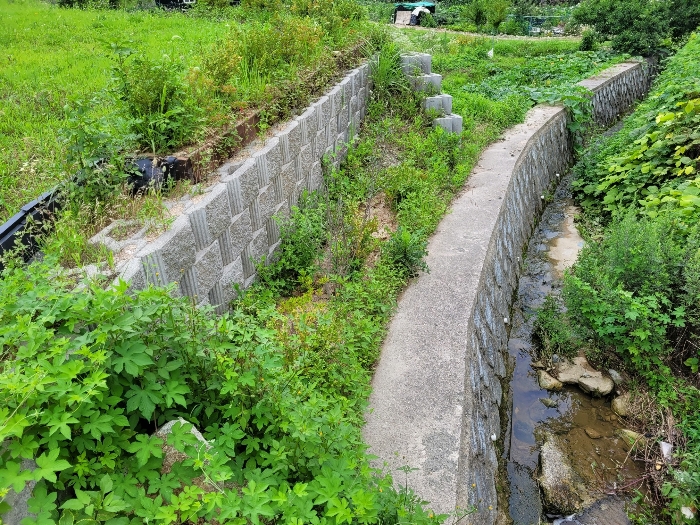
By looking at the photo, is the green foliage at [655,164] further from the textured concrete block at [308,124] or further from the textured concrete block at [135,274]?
the textured concrete block at [135,274]

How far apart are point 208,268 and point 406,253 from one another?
2.16 metres

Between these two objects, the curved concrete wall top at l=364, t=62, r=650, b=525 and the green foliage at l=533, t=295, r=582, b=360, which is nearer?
the curved concrete wall top at l=364, t=62, r=650, b=525

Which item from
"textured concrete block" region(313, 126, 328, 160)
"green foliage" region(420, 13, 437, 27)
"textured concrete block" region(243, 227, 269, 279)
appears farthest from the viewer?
"green foliage" region(420, 13, 437, 27)

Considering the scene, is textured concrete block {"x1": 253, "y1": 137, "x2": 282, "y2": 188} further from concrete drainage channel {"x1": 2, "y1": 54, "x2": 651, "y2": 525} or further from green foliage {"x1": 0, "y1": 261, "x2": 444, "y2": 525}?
green foliage {"x1": 0, "y1": 261, "x2": 444, "y2": 525}

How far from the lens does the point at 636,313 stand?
15.8 ft

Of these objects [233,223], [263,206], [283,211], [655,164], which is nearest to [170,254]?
[233,223]

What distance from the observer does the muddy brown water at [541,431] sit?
438cm

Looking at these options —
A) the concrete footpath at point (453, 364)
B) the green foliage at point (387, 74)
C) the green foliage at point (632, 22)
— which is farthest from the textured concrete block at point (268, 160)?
the green foliage at point (632, 22)

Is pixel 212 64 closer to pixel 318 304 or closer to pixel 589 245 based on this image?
pixel 318 304

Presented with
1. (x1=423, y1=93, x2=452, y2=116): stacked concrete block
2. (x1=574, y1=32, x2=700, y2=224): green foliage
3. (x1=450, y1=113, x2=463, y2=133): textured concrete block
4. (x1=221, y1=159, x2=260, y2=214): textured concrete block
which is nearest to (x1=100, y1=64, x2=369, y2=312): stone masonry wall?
(x1=221, y1=159, x2=260, y2=214): textured concrete block

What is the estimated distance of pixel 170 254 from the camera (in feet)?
10.5

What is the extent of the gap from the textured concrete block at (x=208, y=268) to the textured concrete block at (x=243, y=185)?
429 mm

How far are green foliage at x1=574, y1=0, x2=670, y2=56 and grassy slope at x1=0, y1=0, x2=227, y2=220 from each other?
12.2 meters

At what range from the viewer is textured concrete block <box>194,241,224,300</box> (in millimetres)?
3639
